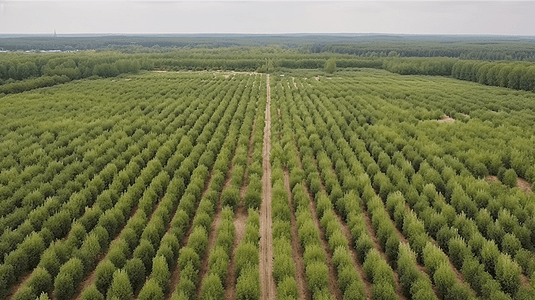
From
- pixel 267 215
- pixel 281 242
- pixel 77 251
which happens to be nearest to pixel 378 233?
pixel 281 242

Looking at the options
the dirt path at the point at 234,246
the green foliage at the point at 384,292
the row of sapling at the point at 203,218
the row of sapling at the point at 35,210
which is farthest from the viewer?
the row of sapling at the point at 35,210

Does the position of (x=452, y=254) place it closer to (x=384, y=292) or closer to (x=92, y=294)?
(x=384, y=292)

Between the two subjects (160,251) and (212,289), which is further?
(160,251)

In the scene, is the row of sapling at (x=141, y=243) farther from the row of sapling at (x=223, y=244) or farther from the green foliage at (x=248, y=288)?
the green foliage at (x=248, y=288)

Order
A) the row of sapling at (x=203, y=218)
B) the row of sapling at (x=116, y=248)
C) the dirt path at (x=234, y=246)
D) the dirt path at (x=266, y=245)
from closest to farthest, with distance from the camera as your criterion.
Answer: the row of sapling at (x=203, y=218) < the row of sapling at (x=116, y=248) < the dirt path at (x=234, y=246) < the dirt path at (x=266, y=245)

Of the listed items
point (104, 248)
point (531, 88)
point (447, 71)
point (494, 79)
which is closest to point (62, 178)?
point (104, 248)

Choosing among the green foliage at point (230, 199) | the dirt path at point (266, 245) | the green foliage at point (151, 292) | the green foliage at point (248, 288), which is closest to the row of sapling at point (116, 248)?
the green foliage at point (151, 292)

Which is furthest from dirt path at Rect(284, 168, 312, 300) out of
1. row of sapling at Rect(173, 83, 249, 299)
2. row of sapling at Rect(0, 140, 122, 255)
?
row of sapling at Rect(0, 140, 122, 255)

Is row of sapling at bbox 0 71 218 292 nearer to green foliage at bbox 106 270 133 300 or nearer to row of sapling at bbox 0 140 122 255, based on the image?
row of sapling at bbox 0 140 122 255
